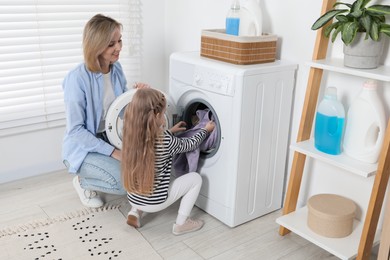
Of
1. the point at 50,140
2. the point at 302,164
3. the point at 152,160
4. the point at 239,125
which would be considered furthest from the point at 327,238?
the point at 50,140

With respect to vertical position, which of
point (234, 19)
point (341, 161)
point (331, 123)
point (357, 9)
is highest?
point (357, 9)

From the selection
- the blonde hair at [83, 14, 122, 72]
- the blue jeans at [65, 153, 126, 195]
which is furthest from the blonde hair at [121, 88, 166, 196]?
the blonde hair at [83, 14, 122, 72]

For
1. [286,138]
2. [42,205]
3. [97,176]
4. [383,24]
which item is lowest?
[42,205]

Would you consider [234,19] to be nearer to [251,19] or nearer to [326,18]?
[251,19]

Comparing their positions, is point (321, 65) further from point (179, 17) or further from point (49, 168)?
point (49, 168)

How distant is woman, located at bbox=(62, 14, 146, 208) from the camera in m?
2.26

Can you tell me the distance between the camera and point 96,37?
2229 mm

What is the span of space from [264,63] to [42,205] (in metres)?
1.55

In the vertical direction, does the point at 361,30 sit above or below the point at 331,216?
above

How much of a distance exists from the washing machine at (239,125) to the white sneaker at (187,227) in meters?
0.14

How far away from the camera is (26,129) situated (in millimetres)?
2805

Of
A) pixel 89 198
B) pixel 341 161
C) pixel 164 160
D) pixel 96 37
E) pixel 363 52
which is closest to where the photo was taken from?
pixel 363 52

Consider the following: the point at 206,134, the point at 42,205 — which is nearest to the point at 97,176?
the point at 42,205

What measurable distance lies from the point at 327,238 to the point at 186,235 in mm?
727
